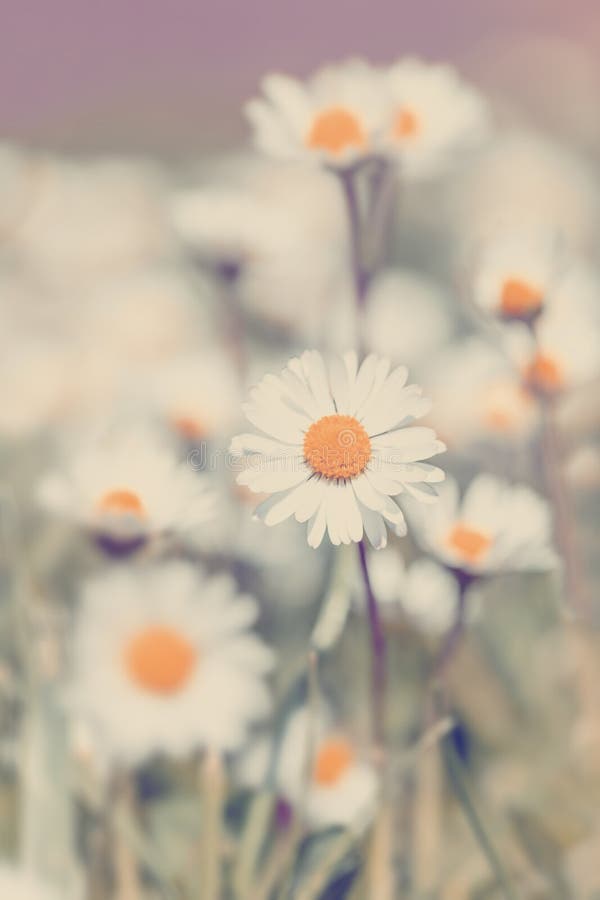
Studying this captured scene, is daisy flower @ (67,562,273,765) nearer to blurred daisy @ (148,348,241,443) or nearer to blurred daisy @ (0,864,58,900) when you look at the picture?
blurred daisy @ (0,864,58,900)

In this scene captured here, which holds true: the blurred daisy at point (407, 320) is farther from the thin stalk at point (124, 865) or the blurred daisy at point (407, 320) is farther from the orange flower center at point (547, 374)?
the thin stalk at point (124, 865)

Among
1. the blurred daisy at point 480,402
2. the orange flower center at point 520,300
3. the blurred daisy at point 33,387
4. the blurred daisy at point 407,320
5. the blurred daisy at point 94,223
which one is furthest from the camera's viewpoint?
the blurred daisy at point 94,223

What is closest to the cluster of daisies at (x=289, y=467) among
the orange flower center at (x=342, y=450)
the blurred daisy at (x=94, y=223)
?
the orange flower center at (x=342, y=450)

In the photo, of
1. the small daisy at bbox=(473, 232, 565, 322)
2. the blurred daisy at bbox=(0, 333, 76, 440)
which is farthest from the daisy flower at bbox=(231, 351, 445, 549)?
the blurred daisy at bbox=(0, 333, 76, 440)

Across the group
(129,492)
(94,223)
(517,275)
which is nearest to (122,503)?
(129,492)

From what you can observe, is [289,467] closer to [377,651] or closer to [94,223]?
[377,651]

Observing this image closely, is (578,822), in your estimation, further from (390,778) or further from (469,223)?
(469,223)

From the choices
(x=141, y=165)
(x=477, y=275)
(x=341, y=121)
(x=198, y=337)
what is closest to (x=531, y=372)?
(x=477, y=275)
